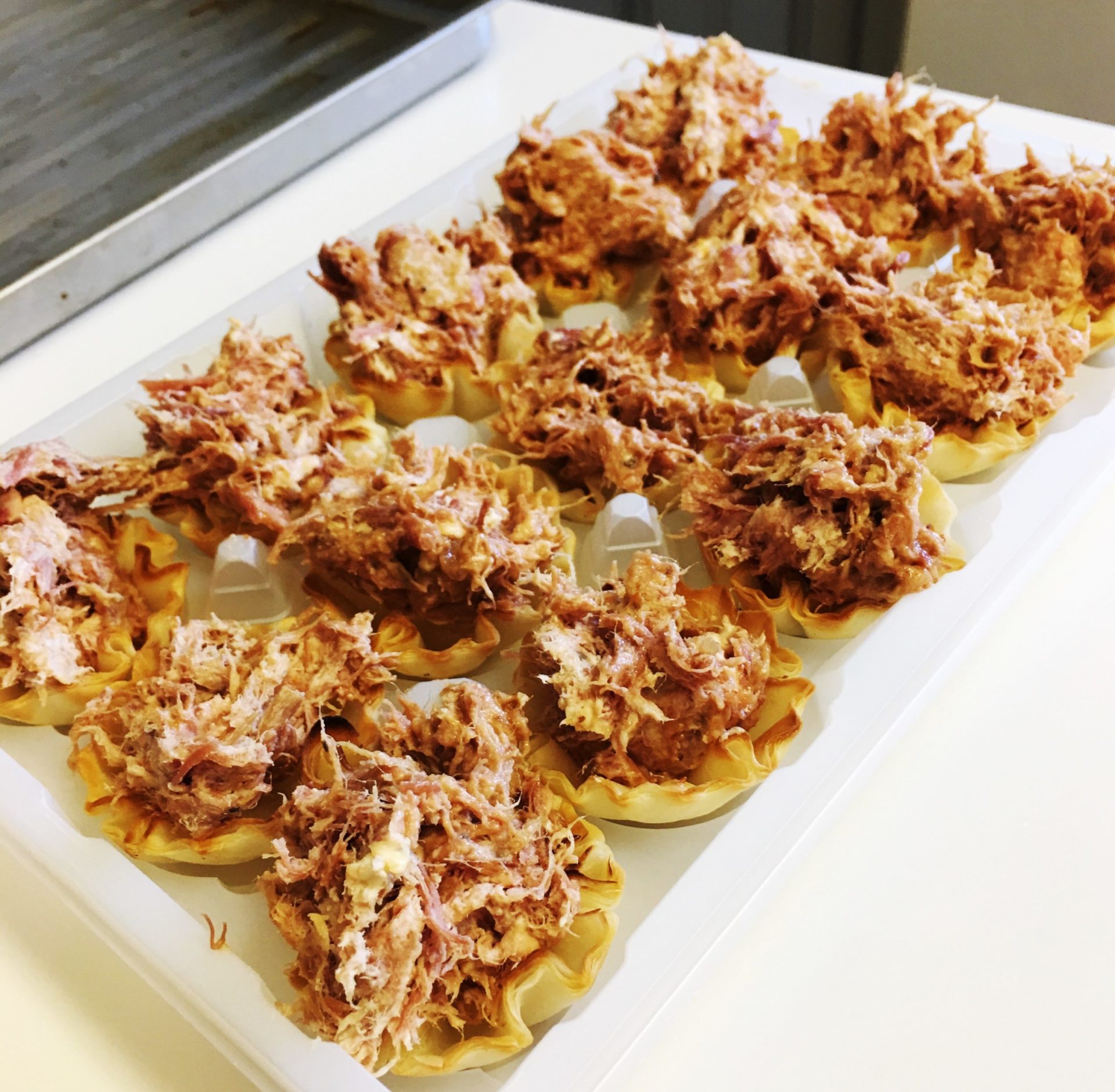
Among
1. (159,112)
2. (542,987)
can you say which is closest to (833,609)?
(542,987)

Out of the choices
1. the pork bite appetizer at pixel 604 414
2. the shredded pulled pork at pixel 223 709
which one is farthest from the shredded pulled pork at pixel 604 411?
the shredded pulled pork at pixel 223 709

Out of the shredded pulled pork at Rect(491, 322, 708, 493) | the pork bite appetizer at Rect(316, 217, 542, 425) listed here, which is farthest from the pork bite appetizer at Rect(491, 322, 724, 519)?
the pork bite appetizer at Rect(316, 217, 542, 425)

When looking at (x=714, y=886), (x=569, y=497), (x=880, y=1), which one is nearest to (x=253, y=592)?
(x=569, y=497)

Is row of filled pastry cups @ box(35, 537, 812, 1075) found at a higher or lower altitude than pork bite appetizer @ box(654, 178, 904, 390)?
lower

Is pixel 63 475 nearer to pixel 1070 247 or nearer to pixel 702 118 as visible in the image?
pixel 702 118

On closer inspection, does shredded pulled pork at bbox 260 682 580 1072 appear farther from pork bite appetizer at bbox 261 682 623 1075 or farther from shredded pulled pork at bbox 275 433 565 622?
shredded pulled pork at bbox 275 433 565 622

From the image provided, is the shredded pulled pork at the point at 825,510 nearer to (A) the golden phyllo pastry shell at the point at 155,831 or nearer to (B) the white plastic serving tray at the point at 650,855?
(B) the white plastic serving tray at the point at 650,855
